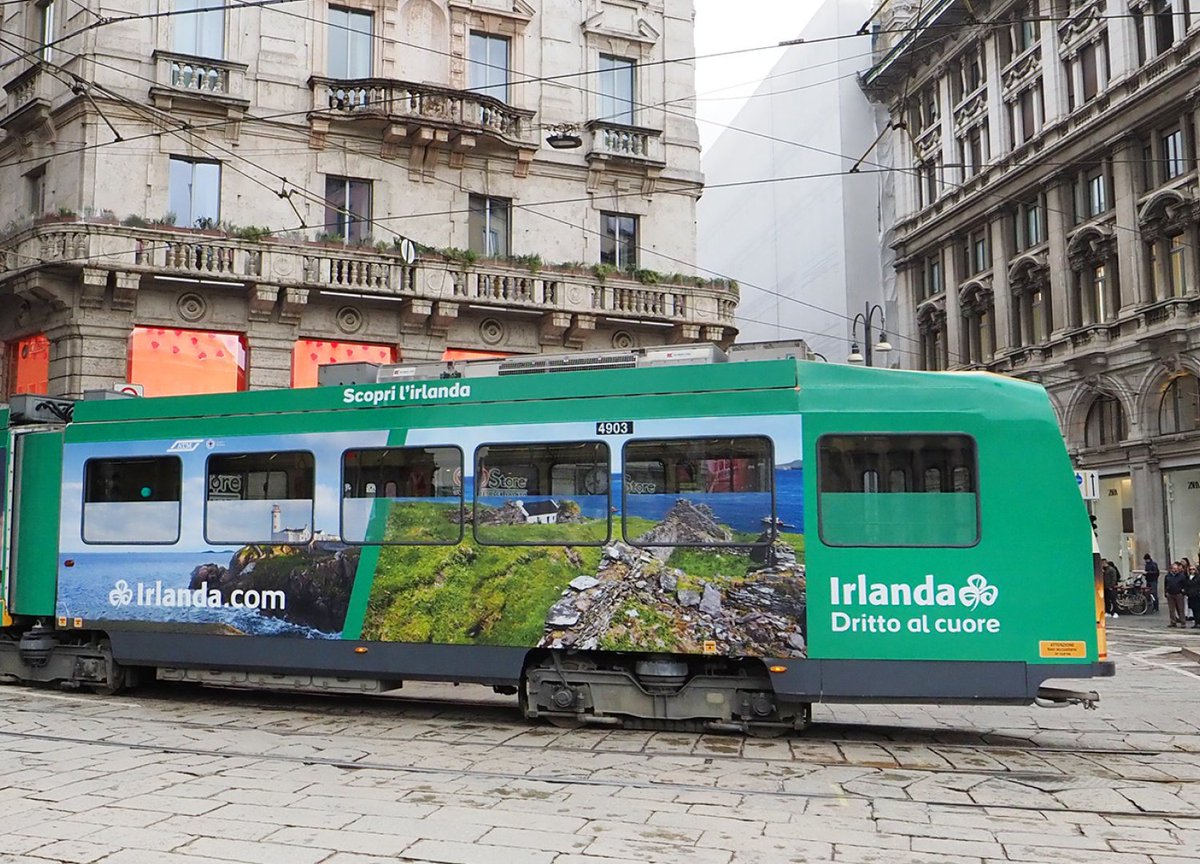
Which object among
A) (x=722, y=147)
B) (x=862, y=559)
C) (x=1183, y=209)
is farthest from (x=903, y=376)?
(x=722, y=147)

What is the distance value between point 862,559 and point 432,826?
4074mm

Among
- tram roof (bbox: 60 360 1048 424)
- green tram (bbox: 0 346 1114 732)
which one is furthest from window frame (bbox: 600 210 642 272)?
tram roof (bbox: 60 360 1048 424)

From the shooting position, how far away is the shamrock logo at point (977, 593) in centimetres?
859

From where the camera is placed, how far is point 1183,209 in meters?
32.4

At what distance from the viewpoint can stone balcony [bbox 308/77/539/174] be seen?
829 inches

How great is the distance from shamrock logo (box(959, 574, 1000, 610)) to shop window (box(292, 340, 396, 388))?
1383cm

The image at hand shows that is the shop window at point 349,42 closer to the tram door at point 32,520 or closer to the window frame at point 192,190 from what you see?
the window frame at point 192,190

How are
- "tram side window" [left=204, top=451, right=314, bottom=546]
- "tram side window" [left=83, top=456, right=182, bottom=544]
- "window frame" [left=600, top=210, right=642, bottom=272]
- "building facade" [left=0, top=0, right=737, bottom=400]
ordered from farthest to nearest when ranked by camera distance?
1. "window frame" [left=600, top=210, right=642, bottom=272]
2. "building facade" [left=0, top=0, right=737, bottom=400]
3. "tram side window" [left=83, top=456, right=182, bottom=544]
4. "tram side window" [left=204, top=451, right=314, bottom=546]

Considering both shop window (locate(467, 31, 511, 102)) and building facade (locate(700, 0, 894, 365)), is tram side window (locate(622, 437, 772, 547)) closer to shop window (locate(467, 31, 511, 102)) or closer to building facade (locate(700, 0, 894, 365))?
shop window (locate(467, 31, 511, 102))

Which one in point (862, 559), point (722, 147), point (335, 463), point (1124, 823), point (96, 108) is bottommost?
point (1124, 823)

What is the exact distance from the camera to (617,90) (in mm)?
24188

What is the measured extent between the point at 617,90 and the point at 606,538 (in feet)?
55.7

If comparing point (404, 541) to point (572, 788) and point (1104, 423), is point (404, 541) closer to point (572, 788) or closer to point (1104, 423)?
point (572, 788)

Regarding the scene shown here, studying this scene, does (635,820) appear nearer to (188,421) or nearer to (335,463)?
(335,463)
